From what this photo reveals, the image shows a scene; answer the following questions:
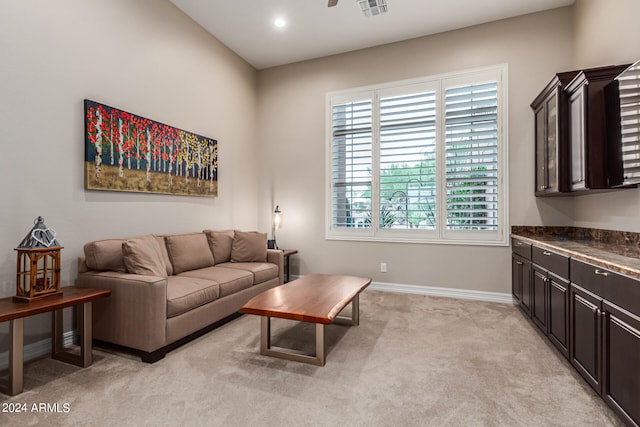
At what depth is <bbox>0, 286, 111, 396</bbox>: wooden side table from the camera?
1946 millimetres

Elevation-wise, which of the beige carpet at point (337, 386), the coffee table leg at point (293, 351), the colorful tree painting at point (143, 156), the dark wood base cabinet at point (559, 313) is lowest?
the beige carpet at point (337, 386)

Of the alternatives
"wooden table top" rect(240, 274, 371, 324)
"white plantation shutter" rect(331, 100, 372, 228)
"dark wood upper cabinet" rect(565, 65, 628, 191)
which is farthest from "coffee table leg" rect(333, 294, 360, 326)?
"dark wood upper cabinet" rect(565, 65, 628, 191)

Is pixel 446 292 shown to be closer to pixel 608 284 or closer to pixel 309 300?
pixel 309 300

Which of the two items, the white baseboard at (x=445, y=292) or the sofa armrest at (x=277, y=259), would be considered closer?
the white baseboard at (x=445, y=292)

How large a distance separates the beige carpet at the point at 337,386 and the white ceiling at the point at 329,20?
356 cm

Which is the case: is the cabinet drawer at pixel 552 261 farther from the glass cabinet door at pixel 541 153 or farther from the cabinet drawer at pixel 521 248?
the glass cabinet door at pixel 541 153

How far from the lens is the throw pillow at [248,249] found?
410cm

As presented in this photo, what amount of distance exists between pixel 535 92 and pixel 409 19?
1737 millimetres

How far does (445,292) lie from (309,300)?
2.43 m

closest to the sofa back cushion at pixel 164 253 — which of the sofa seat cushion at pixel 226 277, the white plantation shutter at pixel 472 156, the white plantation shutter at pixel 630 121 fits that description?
the sofa seat cushion at pixel 226 277

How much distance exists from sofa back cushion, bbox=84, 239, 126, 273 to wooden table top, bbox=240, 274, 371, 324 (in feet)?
3.92

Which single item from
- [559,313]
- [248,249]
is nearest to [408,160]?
[248,249]

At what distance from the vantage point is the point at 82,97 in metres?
2.84

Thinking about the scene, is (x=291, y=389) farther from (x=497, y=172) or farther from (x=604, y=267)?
(x=497, y=172)
